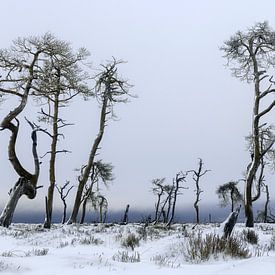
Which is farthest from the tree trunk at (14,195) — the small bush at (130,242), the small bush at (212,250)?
the small bush at (212,250)

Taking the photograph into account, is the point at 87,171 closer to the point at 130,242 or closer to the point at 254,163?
the point at 254,163

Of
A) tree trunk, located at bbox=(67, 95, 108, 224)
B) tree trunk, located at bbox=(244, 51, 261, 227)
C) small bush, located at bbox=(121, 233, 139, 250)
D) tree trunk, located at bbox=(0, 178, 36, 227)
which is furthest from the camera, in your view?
tree trunk, located at bbox=(67, 95, 108, 224)

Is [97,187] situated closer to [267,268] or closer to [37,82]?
[37,82]

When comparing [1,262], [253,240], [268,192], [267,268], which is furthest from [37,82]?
[268,192]

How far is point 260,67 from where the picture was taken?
61.2ft

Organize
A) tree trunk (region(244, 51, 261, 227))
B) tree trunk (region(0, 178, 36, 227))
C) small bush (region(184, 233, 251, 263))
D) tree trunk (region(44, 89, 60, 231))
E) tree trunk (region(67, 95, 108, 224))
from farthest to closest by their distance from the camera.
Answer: tree trunk (region(67, 95, 108, 224)) → tree trunk (region(44, 89, 60, 231)) → tree trunk (region(244, 51, 261, 227)) → tree trunk (region(0, 178, 36, 227)) → small bush (region(184, 233, 251, 263))

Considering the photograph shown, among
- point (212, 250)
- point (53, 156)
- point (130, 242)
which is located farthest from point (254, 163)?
point (212, 250)

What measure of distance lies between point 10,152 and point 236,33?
477 inches

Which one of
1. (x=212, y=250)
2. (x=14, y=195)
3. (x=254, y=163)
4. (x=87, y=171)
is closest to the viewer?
(x=212, y=250)

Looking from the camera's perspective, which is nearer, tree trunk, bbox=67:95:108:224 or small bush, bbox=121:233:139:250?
small bush, bbox=121:233:139:250

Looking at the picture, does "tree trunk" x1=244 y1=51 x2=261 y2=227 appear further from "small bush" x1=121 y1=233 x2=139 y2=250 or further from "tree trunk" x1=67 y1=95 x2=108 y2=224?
"small bush" x1=121 y1=233 x2=139 y2=250

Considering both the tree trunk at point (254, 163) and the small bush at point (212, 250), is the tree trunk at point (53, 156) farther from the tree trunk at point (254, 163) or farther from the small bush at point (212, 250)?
the small bush at point (212, 250)

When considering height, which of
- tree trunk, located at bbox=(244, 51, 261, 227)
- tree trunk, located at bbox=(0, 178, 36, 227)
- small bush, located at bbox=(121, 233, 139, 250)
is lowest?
small bush, located at bbox=(121, 233, 139, 250)

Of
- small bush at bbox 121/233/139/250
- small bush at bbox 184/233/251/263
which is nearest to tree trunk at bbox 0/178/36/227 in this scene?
small bush at bbox 121/233/139/250
